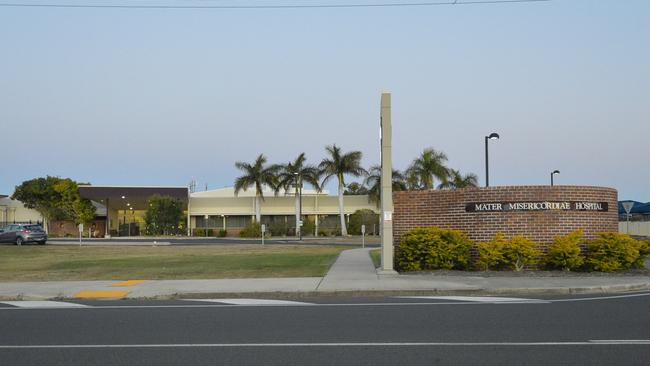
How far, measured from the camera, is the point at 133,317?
11.8m

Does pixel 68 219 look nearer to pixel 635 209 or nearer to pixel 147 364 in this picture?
pixel 635 209

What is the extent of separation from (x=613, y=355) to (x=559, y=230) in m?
12.1

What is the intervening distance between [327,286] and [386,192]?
14.9ft

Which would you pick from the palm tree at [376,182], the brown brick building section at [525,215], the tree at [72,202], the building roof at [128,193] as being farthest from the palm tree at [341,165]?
the brown brick building section at [525,215]

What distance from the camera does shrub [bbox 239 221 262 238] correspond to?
242ft

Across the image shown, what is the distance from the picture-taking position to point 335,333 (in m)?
9.91

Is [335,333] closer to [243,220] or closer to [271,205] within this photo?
[271,205]

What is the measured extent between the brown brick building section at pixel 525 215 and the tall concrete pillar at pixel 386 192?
2.07 metres

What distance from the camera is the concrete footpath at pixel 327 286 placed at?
1514 cm

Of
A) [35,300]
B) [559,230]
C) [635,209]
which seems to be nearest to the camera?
[35,300]

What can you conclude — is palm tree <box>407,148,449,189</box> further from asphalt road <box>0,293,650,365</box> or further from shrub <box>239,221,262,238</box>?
asphalt road <box>0,293,650,365</box>

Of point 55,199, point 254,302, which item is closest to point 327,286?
point 254,302

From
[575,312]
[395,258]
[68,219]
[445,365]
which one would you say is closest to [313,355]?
[445,365]

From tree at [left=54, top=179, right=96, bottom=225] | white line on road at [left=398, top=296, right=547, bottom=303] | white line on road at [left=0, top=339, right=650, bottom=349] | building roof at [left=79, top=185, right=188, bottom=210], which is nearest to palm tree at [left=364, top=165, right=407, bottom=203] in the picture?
building roof at [left=79, top=185, right=188, bottom=210]
